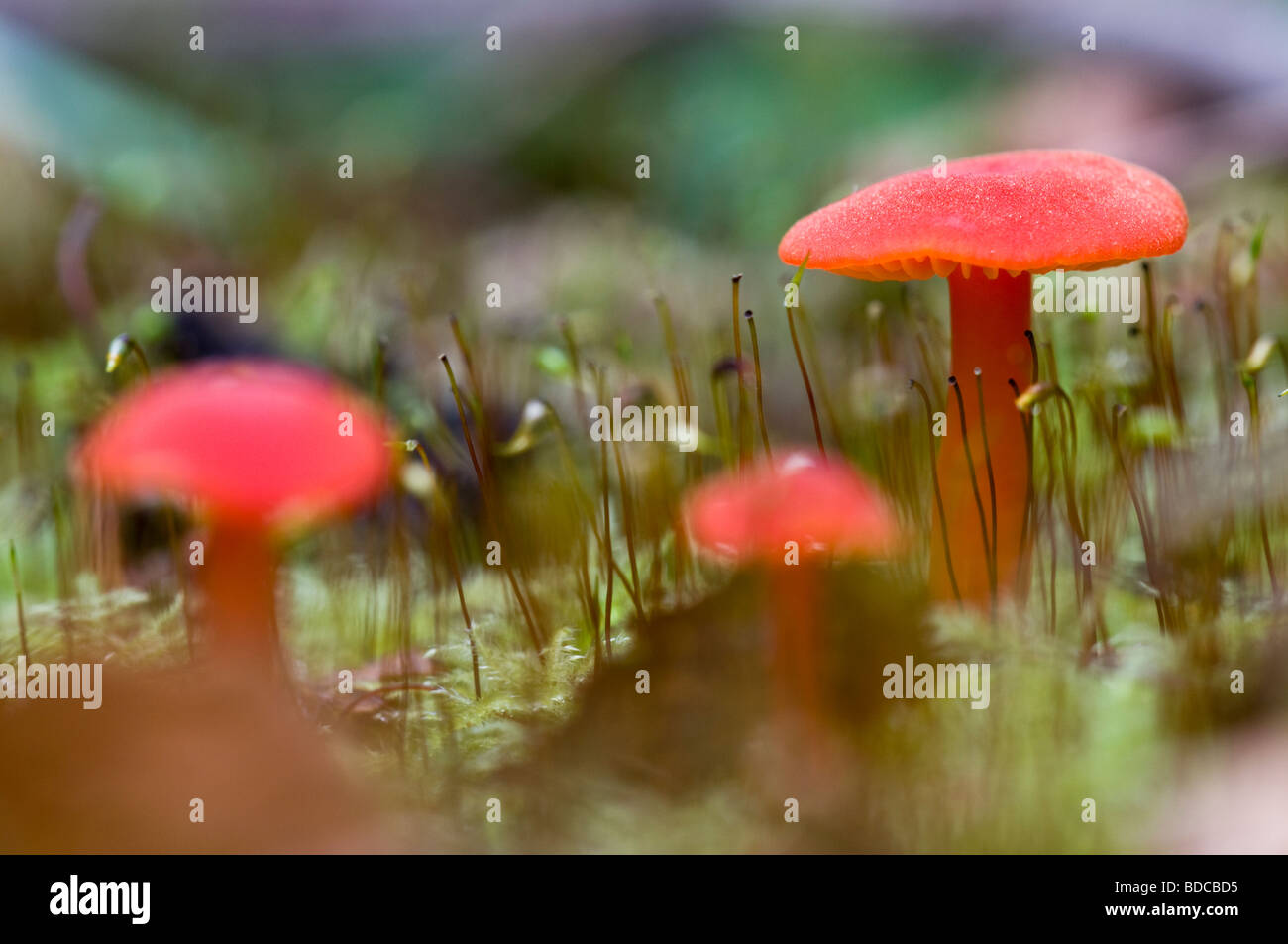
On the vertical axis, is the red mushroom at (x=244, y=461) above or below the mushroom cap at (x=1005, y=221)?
below

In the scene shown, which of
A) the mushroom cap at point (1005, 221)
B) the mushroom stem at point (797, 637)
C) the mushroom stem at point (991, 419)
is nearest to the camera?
the mushroom stem at point (797, 637)

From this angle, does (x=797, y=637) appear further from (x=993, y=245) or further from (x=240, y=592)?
(x=240, y=592)

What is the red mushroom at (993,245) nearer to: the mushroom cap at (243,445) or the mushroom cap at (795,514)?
the mushroom cap at (795,514)

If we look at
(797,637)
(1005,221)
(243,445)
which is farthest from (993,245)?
(243,445)

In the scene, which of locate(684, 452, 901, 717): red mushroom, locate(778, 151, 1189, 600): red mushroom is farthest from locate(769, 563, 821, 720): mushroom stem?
locate(778, 151, 1189, 600): red mushroom

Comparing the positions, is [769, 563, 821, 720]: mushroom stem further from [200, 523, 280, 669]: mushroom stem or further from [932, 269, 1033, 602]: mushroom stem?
[200, 523, 280, 669]: mushroom stem

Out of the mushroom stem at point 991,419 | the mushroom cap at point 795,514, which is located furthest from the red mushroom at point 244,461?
the mushroom stem at point 991,419
